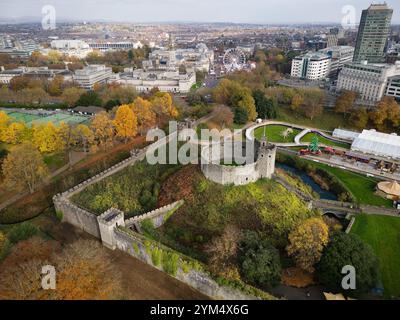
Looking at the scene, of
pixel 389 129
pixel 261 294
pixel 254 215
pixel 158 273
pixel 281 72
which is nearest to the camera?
pixel 261 294

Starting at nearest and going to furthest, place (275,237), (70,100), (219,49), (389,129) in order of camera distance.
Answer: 1. (275,237)
2. (389,129)
3. (70,100)
4. (219,49)

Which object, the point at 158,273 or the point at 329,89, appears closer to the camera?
the point at 158,273

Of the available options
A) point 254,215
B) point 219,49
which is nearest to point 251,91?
point 254,215

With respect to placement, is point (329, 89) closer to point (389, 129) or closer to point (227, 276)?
point (389, 129)

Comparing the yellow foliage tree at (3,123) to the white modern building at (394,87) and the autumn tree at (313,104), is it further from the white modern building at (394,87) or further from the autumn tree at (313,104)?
the white modern building at (394,87)

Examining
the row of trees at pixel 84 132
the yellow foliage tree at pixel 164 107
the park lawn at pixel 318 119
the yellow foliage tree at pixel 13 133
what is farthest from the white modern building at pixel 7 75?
the park lawn at pixel 318 119

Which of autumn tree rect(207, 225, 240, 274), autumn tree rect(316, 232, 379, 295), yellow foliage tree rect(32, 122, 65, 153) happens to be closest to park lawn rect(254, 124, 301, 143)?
autumn tree rect(316, 232, 379, 295)
